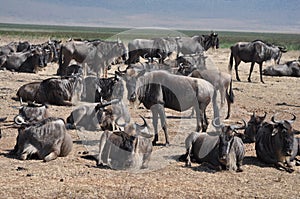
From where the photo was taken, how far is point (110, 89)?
14898 mm

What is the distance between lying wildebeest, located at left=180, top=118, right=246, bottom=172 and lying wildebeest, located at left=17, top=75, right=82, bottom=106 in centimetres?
612

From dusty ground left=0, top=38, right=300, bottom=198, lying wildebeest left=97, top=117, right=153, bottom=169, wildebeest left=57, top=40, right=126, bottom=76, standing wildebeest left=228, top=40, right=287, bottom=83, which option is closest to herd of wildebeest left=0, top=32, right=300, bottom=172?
lying wildebeest left=97, top=117, right=153, bottom=169

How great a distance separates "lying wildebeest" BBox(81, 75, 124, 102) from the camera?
14594 mm

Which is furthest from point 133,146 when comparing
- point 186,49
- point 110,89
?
point 186,49

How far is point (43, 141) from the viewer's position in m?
9.41

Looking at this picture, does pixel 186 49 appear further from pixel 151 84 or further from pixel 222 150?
pixel 222 150

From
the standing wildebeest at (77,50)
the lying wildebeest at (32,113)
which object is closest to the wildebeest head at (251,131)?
the lying wildebeest at (32,113)

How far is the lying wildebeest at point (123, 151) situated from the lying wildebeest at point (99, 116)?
159 cm

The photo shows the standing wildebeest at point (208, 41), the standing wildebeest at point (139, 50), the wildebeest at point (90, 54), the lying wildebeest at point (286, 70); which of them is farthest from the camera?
the standing wildebeest at point (208, 41)

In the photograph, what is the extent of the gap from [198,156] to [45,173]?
119 inches

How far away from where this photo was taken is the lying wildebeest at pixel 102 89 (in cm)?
1459

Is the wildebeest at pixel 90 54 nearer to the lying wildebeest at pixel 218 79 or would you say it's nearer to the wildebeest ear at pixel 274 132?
the lying wildebeest at pixel 218 79

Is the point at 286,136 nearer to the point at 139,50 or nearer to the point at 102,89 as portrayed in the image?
the point at 102,89

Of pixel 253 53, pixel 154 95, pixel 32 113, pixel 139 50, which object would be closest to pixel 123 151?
pixel 154 95
